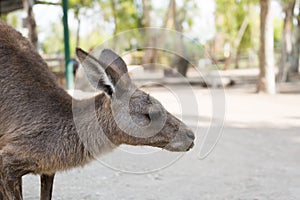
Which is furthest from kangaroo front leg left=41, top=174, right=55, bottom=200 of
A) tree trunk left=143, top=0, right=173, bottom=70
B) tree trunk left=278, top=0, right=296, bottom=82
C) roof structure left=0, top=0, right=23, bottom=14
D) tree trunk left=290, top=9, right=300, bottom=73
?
tree trunk left=290, top=9, right=300, bottom=73

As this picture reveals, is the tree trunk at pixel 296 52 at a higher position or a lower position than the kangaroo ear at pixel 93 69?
lower

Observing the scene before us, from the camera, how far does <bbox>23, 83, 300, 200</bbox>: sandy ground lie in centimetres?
454

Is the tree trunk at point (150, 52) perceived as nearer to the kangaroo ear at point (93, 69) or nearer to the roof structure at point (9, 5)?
the kangaroo ear at point (93, 69)

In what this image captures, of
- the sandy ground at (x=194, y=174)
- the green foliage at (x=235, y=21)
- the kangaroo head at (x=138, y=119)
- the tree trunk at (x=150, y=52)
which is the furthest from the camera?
the green foliage at (x=235, y=21)

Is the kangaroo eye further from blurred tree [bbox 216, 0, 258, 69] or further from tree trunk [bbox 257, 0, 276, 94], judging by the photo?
blurred tree [bbox 216, 0, 258, 69]

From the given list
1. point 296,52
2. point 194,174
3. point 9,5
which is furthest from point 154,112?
point 296,52

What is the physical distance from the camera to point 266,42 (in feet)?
45.6

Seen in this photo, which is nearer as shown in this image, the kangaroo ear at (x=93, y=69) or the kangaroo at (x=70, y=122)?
the kangaroo ear at (x=93, y=69)

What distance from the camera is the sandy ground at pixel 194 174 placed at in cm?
454

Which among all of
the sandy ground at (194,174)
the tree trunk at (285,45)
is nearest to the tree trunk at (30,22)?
the sandy ground at (194,174)

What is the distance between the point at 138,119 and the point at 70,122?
0.51m

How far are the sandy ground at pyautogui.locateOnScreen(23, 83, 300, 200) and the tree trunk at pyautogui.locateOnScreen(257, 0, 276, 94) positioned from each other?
6615 millimetres

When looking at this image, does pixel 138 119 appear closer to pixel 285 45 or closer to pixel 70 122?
pixel 70 122

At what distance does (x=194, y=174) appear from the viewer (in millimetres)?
5375
